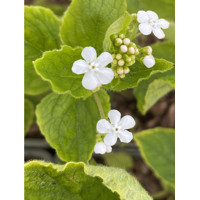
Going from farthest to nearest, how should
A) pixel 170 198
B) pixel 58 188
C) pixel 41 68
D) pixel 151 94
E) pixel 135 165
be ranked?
pixel 135 165 < pixel 170 198 < pixel 151 94 < pixel 58 188 < pixel 41 68

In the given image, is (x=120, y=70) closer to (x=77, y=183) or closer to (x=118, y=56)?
(x=118, y=56)

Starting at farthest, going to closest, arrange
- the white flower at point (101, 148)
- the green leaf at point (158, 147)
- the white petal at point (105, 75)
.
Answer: the green leaf at point (158, 147)
the white flower at point (101, 148)
the white petal at point (105, 75)

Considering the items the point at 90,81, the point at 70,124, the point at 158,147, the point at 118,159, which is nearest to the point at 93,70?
the point at 90,81

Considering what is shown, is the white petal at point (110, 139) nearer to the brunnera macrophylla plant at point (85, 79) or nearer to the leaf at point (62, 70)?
the brunnera macrophylla plant at point (85, 79)

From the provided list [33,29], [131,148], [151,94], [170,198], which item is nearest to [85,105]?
[151,94]

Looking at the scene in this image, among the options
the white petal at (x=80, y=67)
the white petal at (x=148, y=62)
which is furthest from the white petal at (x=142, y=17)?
the white petal at (x=80, y=67)

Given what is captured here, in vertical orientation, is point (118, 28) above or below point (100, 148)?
above

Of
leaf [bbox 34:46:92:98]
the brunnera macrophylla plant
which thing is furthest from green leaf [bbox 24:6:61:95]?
leaf [bbox 34:46:92:98]

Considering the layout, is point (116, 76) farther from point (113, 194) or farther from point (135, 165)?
point (135, 165)
